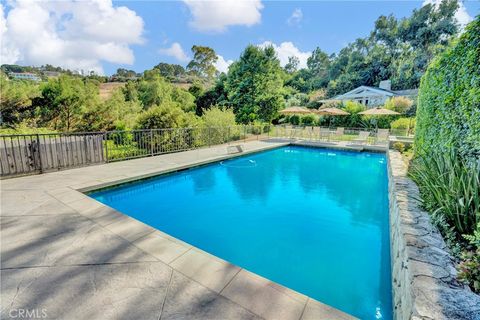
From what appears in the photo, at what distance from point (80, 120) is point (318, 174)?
50.8ft

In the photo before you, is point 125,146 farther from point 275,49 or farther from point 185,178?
point 275,49

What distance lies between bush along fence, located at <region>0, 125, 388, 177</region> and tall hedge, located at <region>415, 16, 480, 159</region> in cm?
790

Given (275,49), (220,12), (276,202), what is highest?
(275,49)

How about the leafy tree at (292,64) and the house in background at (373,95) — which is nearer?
the house in background at (373,95)

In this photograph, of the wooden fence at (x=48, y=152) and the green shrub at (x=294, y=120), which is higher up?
the green shrub at (x=294, y=120)

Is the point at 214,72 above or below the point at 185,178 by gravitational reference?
above

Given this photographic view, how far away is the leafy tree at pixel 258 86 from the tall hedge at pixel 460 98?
16059mm

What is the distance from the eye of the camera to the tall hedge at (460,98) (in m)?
2.84

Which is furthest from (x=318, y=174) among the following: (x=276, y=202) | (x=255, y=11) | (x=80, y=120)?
(x=80, y=120)

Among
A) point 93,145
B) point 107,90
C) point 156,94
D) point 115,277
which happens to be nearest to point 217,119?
point 93,145

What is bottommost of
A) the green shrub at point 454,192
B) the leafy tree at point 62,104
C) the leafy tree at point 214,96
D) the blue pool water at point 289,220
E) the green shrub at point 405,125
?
the blue pool water at point 289,220

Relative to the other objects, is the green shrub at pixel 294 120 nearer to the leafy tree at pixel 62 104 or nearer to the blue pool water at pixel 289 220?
the blue pool water at pixel 289 220

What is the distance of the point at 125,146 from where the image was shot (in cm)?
909

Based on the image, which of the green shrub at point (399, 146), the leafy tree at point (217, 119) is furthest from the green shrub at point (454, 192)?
the leafy tree at point (217, 119)
